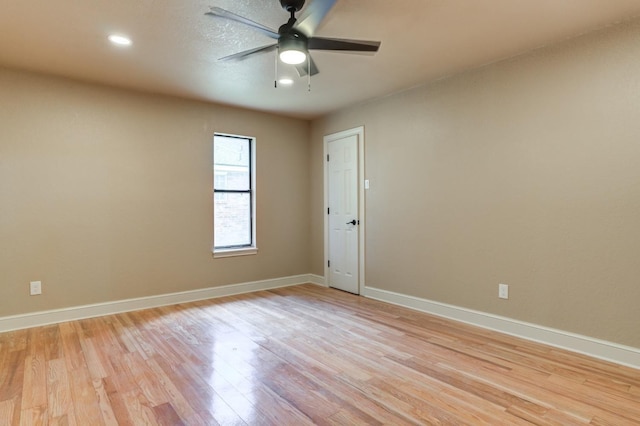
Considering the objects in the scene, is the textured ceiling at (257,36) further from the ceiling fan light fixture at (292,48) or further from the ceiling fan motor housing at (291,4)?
the ceiling fan light fixture at (292,48)

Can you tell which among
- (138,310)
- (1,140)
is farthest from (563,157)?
(1,140)

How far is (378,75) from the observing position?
369 cm

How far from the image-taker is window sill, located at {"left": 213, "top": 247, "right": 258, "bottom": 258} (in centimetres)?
473

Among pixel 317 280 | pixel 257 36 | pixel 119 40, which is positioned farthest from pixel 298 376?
pixel 317 280

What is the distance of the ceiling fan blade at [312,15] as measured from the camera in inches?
73.9

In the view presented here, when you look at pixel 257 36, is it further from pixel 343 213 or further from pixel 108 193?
pixel 343 213

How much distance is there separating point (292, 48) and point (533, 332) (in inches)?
120

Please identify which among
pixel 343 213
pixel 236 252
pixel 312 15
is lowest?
pixel 236 252

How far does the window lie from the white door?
115 cm

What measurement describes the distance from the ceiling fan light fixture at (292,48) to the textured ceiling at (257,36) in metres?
0.35

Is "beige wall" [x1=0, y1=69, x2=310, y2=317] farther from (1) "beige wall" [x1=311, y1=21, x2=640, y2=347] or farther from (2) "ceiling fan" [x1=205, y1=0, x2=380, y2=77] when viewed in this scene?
(2) "ceiling fan" [x1=205, y1=0, x2=380, y2=77]

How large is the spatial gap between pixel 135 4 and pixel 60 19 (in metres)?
0.66

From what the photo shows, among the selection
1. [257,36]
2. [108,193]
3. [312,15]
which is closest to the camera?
[312,15]

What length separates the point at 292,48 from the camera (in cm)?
219
